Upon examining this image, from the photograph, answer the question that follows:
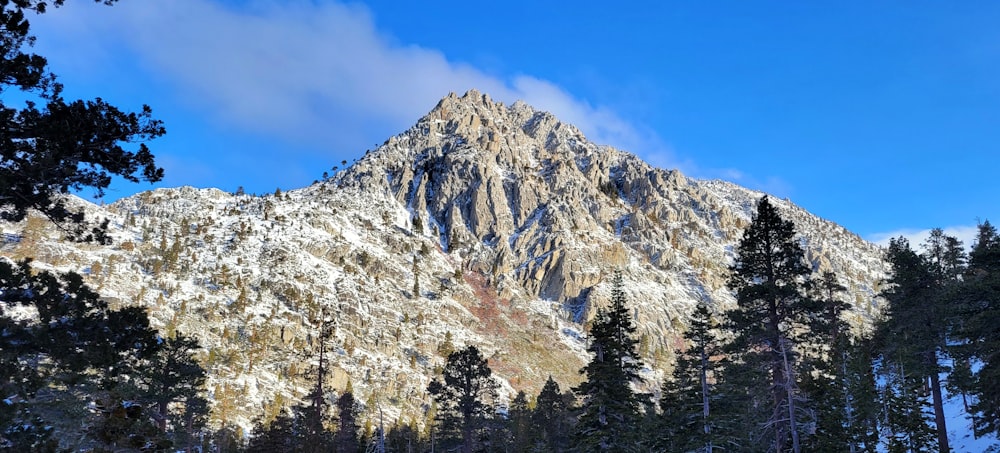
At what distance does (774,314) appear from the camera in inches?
957

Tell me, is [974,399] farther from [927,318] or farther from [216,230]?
[216,230]

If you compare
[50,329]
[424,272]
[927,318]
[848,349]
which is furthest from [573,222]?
[50,329]

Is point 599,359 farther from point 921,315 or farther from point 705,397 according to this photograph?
point 921,315

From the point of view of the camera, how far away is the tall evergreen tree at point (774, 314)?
2364cm

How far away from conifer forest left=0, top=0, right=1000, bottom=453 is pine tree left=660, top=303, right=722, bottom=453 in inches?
5.0

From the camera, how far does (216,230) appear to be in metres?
133

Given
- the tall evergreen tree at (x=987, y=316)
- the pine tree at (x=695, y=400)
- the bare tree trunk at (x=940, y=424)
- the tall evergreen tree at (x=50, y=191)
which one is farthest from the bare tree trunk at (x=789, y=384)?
the tall evergreen tree at (x=50, y=191)

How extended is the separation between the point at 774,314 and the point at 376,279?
4707 inches

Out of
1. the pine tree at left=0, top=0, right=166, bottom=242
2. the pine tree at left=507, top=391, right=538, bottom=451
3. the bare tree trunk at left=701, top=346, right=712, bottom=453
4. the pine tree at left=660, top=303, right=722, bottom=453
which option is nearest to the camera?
the pine tree at left=0, top=0, right=166, bottom=242

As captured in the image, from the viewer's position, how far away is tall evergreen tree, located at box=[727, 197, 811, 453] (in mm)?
23641

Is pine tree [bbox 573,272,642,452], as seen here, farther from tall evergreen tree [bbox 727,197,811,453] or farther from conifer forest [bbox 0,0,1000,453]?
tall evergreen tree [bbox 727,197,811,453]

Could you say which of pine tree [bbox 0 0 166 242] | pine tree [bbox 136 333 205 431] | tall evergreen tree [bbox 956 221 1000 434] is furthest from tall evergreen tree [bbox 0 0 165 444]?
tall evergreen tree [bbox 956 221 1000 434]

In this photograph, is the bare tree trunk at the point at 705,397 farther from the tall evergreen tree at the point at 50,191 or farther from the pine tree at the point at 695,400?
the tall evergreen tree at the point at 50,191

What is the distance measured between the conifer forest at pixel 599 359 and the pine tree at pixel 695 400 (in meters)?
0.13
